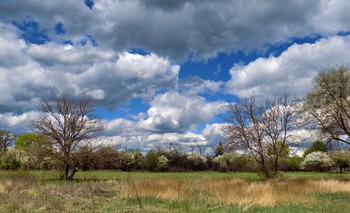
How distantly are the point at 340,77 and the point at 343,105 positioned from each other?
2565 millimetres

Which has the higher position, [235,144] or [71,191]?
[235,144]

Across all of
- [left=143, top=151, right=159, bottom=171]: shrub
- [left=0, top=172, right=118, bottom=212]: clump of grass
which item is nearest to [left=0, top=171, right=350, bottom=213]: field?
[left=0, top=172, right=118, bottom=212]: clump of grass

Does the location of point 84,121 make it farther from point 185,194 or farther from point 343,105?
point 343,105

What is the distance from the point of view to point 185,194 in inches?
595

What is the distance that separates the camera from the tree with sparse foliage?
2744 cm

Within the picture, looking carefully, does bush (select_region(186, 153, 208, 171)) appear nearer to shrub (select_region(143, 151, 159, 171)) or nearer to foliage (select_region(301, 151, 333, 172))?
shrub (select_region(143, 151, 159, 171))

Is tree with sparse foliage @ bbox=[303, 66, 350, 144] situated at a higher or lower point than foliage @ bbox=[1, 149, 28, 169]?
higher

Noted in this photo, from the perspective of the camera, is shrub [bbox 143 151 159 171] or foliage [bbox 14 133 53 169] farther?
shrub [bbox 143 151 159 171]

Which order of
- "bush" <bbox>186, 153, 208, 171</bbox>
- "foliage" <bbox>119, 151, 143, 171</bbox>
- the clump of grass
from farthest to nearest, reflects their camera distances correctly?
"bush" <bbox>186, 153, 208, 171</bbox> < "foliage" <bbox>119, 151, 143, 171</bbox> < the clump of grass

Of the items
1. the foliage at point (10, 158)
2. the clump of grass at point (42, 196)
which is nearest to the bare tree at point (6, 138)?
the foliage at point (10, 158)

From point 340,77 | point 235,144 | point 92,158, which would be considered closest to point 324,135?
point 340,77

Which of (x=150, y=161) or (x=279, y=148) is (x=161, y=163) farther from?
(x=279, y=148)

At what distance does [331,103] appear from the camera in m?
28.2

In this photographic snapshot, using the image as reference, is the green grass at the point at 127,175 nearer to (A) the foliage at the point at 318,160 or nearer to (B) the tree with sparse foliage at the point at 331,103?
(B) the tree with sparse foliage at the point at 331,103
